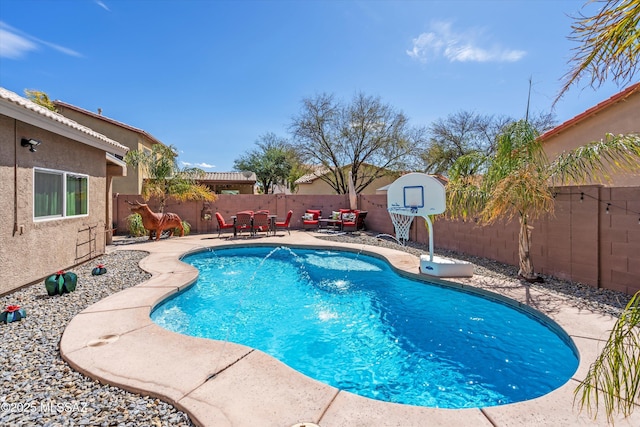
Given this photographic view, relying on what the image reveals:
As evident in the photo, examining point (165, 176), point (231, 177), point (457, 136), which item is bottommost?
point (165, 176)

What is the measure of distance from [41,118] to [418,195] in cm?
841

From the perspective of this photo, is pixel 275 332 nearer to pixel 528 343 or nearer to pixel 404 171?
pixel 528 343

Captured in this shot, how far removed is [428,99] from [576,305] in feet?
45.7

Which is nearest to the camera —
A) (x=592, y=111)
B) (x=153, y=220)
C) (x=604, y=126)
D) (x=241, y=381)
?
(x=241, y=381)

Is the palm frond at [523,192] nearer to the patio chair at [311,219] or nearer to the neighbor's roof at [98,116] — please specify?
the patio chair at [311,219]

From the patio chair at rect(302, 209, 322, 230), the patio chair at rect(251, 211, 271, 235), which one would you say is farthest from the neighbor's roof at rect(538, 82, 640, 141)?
the patio chair at rect(251, 211, 271, 235)

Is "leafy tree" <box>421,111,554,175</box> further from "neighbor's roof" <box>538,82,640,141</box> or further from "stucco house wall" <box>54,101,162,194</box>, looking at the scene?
"stucco house wall" <box>54,101,162,194</box>

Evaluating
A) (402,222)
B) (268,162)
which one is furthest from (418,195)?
(268,162)

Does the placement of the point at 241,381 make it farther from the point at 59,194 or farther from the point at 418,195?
the point at 59,194

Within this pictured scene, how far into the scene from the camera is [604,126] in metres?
9.38

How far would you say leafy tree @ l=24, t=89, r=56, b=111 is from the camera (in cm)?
1458

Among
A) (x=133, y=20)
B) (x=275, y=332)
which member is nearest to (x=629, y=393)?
(x=275, y=332)

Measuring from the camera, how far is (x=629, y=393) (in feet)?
3.88

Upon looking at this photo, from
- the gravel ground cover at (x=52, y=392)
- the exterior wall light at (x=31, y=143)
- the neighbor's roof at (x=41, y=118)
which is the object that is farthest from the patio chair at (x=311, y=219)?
the gravel ground cover at (x=52, y=392)
